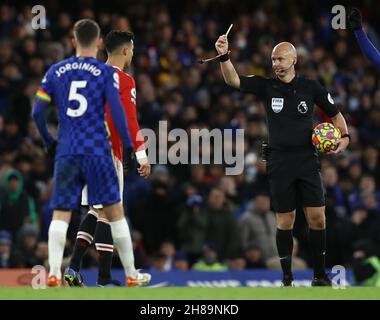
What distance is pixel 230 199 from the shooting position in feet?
57.7

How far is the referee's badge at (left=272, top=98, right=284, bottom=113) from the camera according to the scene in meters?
11.4

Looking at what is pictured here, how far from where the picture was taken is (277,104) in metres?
11.4

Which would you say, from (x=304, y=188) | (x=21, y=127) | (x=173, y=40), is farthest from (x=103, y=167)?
(x=173, y=40)

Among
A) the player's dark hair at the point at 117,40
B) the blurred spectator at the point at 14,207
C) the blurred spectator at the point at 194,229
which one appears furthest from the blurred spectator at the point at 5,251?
the player's dark hair at the point at 117,40

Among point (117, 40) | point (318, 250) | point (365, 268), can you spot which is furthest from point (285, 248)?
point (365, 268)

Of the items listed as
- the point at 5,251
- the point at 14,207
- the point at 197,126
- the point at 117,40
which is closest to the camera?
the point at 117,40

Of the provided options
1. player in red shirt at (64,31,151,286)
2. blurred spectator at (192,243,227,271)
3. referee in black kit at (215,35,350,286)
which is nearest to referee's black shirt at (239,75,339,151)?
referee in black kit at (215,35,350,286)

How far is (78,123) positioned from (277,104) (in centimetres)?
241

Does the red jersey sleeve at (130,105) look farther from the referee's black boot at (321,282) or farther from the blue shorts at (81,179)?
the referee's black boot at (321,282)

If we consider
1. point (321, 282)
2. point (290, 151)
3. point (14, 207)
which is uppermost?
point (290, 151)

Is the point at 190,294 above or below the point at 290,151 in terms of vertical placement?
below

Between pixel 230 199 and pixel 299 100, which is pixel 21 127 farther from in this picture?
pixel 299 100

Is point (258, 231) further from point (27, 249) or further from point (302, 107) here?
point (302, 107)

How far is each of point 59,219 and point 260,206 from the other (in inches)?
290
